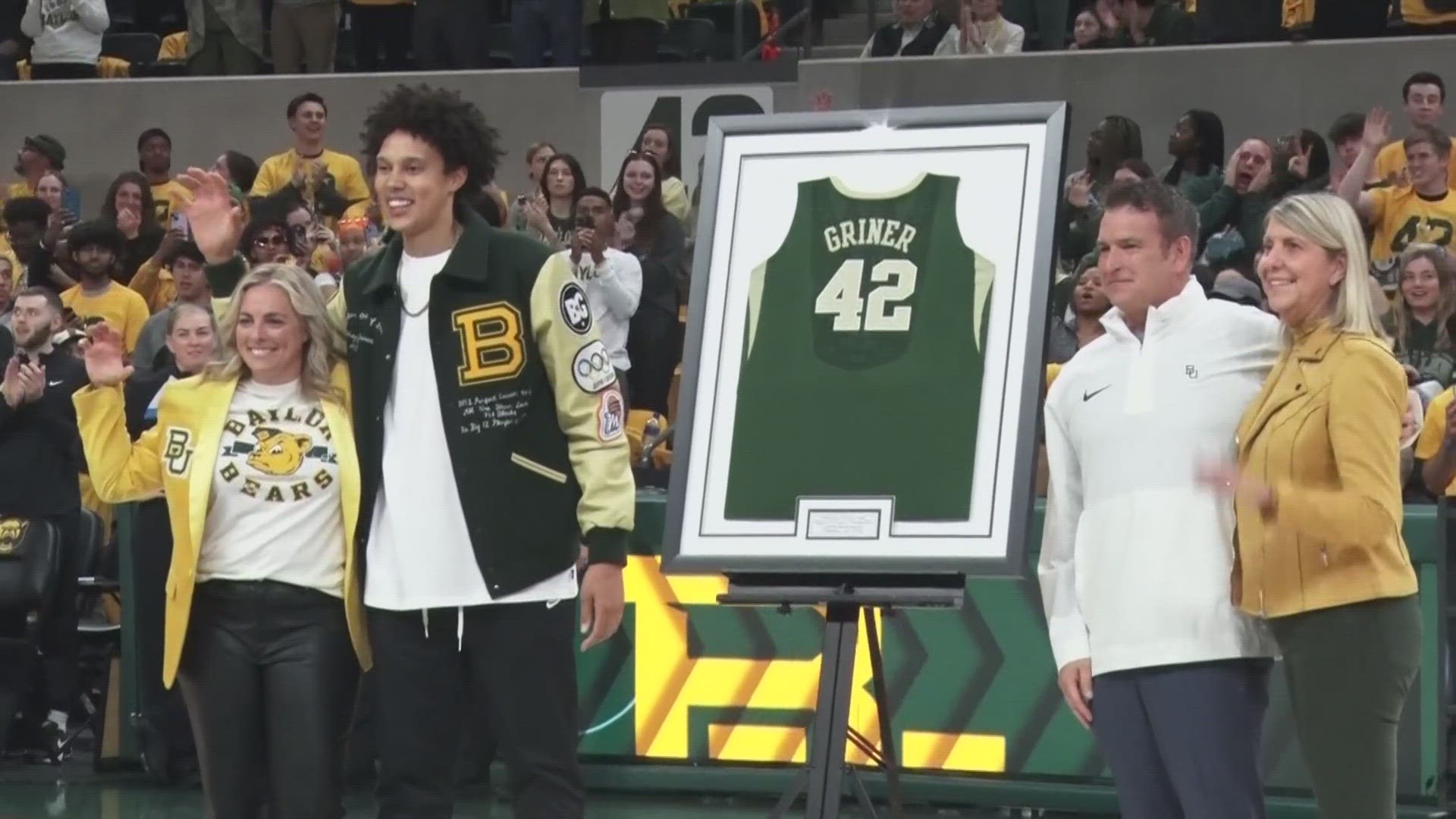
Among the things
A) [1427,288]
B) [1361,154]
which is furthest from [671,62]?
[1427,288]

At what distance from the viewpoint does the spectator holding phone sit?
31.3 feet

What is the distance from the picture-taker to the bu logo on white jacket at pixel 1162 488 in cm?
411

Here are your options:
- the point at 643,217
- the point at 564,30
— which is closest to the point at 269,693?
the point at 643,217

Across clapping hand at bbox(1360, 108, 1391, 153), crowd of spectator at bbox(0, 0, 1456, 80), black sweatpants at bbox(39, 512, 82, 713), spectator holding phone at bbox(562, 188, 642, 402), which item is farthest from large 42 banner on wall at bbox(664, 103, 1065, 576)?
crowd of spectator at bbox(0, 0, 1456, 80)

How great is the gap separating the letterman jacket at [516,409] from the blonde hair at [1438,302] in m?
4.16

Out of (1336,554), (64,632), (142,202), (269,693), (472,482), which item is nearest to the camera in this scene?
Result: (1336,554)

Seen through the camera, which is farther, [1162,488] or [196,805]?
[196,805]

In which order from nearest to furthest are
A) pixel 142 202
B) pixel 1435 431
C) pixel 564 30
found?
1. pixel 1435 431
2. pixel 142 202
3. pixel 564 30

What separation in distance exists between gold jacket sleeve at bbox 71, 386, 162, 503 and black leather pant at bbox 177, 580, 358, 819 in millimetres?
398

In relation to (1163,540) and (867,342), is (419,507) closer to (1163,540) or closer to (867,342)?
(867,342)

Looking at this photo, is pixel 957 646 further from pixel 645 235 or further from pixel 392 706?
pixel 645 235

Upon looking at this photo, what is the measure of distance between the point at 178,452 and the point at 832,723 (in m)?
1.51

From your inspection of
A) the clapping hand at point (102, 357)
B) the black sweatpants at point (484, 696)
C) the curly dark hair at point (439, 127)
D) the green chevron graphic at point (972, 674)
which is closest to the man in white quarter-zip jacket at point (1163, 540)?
the black sweatpants at point (484, 696)

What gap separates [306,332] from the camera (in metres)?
4.59
